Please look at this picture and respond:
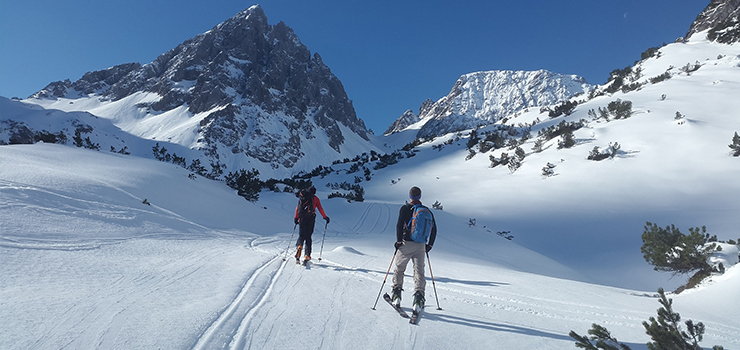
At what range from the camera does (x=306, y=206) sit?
700cm

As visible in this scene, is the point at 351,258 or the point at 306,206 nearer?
the point at 306,206

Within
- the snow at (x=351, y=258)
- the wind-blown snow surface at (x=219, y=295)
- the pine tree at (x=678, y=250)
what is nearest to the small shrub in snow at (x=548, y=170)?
the snow at (x=351, y=258)

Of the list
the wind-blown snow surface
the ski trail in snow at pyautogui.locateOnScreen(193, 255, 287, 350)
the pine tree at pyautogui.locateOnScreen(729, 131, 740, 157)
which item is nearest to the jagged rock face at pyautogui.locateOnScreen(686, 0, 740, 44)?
the pine tree at pyautogui.locateOnScreen(729, 131, 740, 157)

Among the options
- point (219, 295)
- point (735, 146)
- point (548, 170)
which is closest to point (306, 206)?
point (219, 295)

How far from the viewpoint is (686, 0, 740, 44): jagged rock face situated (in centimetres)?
3803

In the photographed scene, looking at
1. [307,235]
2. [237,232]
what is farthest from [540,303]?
[237,232]

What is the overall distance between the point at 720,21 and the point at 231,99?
331 ft

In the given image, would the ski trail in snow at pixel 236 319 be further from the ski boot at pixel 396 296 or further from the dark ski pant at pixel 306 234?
the dark ski pant at pixel 306 234

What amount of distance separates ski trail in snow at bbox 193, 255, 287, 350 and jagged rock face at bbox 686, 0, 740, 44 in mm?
57213

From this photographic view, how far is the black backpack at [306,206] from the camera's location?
6.98 m

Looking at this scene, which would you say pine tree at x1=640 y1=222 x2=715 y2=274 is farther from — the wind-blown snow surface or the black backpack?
the black backpack

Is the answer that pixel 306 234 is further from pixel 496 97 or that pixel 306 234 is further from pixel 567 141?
pixel 496 97

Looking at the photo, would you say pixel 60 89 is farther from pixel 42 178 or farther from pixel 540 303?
pixel 540 303

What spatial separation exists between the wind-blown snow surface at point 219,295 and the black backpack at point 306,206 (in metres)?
1.10
